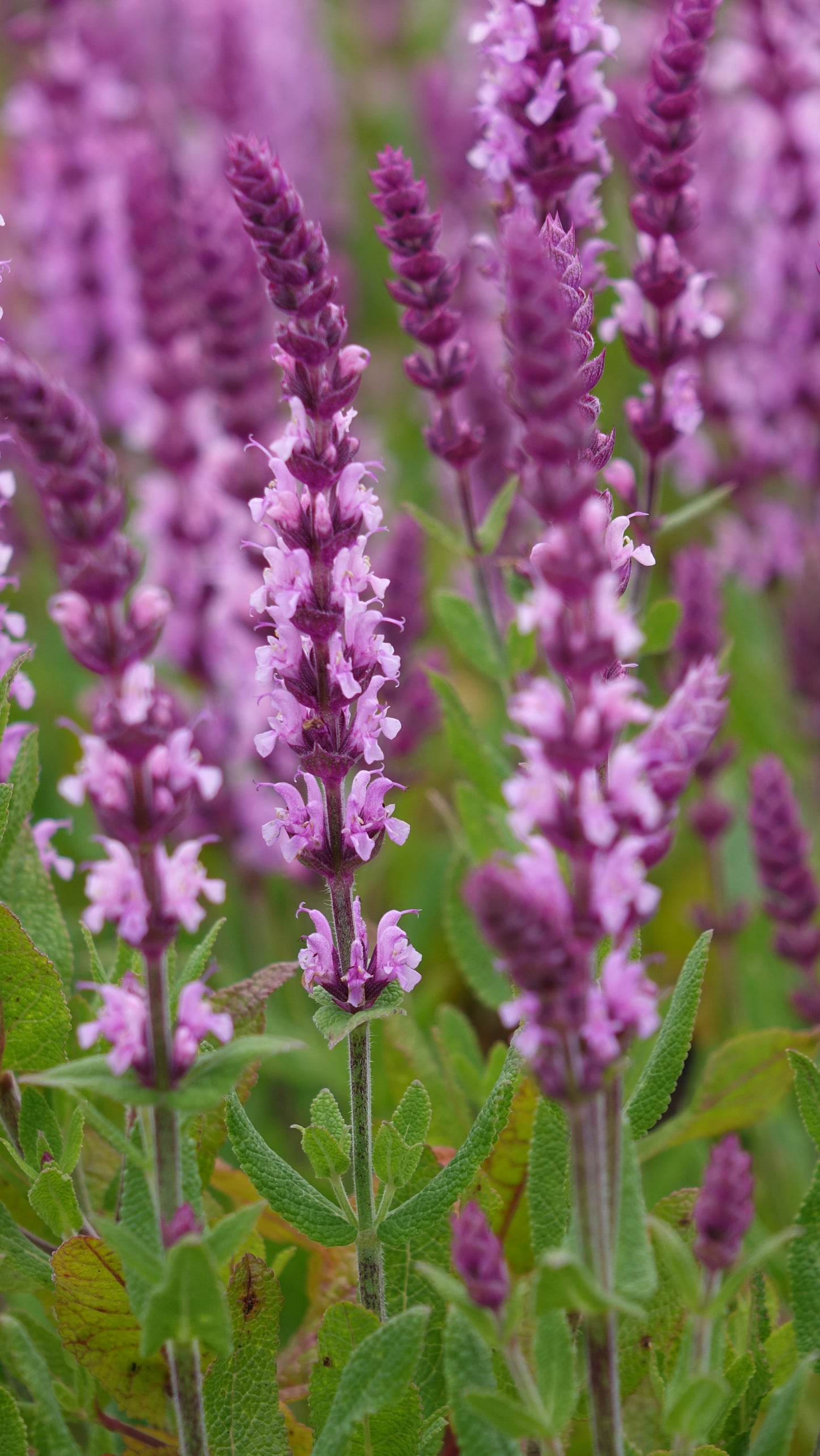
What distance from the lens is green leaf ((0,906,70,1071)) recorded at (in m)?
1.46

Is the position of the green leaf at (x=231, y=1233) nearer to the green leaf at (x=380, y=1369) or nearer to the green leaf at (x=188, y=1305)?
the green leaf at (x=188, y=1305)

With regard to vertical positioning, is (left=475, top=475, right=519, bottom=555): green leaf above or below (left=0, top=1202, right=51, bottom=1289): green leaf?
above

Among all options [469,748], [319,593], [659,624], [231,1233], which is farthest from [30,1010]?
[659,624]

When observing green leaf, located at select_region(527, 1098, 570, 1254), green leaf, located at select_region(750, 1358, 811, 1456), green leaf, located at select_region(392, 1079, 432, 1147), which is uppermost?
green leaf, located at select_region(392, 1079, 432, 1147)

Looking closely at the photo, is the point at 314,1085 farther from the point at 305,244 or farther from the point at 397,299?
the point at 305,244

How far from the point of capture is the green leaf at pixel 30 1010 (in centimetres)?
146

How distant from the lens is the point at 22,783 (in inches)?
61.5

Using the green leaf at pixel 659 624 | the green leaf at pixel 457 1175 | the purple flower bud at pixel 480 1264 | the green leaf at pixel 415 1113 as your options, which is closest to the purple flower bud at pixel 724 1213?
the purple flower bud at pixel 480 1264

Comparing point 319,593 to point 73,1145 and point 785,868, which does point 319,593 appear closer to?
point 73,1145

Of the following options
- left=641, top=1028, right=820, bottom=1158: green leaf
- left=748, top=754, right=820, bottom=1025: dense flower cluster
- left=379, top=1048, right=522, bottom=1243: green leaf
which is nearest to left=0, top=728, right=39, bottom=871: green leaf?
left=379, top=1048, right=522, bottom=1243: green leaf

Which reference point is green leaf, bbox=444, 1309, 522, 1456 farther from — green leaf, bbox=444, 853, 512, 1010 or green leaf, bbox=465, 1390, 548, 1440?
green leaf, bbox=444, 853, 512, 1010

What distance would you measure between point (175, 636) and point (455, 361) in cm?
105

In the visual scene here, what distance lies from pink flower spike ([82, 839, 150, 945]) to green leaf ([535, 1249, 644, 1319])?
0.37 m

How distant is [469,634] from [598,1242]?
1068 millimetres
